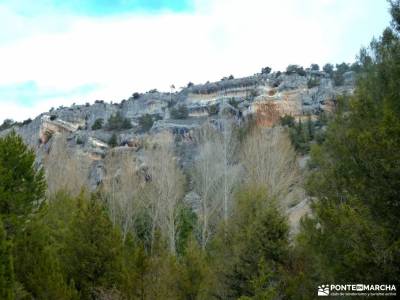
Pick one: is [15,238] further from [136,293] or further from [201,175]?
[201,175]

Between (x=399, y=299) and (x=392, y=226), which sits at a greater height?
(x=392, y=226)

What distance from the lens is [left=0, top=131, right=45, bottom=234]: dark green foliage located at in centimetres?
1772

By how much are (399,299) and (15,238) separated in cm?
1259

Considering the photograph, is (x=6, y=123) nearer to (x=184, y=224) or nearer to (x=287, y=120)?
(x=287, y=120)

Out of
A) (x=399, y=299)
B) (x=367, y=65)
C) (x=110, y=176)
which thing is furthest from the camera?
(x=110, y=176)

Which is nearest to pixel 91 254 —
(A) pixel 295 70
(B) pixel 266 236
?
(B) pixel 266 236

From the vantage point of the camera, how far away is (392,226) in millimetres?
7844

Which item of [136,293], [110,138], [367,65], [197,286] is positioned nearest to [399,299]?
[367,65]

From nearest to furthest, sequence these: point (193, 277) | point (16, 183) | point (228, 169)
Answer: point (193, 277) → point (16, 183) → point (228, 169)

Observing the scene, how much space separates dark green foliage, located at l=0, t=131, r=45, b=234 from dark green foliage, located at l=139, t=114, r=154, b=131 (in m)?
52.9

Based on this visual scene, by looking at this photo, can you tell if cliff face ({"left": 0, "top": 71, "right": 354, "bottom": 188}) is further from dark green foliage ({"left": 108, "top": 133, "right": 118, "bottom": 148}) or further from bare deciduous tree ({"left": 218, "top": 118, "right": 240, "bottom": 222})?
bare deciduous tree ({"left": 218, "top": 118, "right": 240, "bottom": 222})

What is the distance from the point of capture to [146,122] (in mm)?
74750

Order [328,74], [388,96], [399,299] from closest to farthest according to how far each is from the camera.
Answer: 1. [399,299]
2. [388,96]
3. [328,74]

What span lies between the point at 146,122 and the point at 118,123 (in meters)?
5.66
